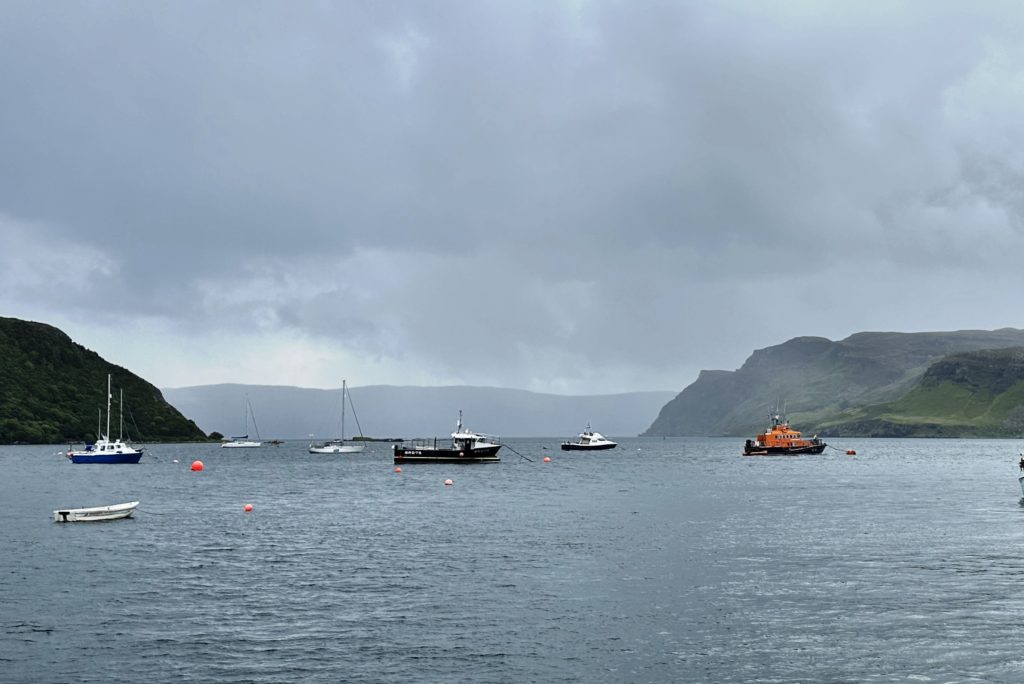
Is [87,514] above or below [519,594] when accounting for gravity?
above

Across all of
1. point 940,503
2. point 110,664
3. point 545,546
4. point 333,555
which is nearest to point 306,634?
point 110,664

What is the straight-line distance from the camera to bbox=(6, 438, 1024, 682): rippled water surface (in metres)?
35.3

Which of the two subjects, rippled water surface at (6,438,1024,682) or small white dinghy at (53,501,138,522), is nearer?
rippled water surface at (6,438,1024,682)

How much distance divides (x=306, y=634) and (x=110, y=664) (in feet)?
26.6

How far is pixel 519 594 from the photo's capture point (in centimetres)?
4925

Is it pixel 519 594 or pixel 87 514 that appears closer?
pixel 519 594

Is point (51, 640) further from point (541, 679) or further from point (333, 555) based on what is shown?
point (333, 555)

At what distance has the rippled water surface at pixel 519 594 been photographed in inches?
1389

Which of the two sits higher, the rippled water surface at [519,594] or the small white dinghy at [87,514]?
the small white dinghy at [87,514]

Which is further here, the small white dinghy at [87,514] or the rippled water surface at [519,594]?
the small white dinghy at [87,514]

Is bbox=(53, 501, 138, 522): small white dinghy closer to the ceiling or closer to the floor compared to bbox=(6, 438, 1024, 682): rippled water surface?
closer to the ceiling

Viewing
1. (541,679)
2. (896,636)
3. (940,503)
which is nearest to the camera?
(541,679)

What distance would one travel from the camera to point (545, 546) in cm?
6931

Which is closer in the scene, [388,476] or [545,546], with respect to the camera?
[545,546]
